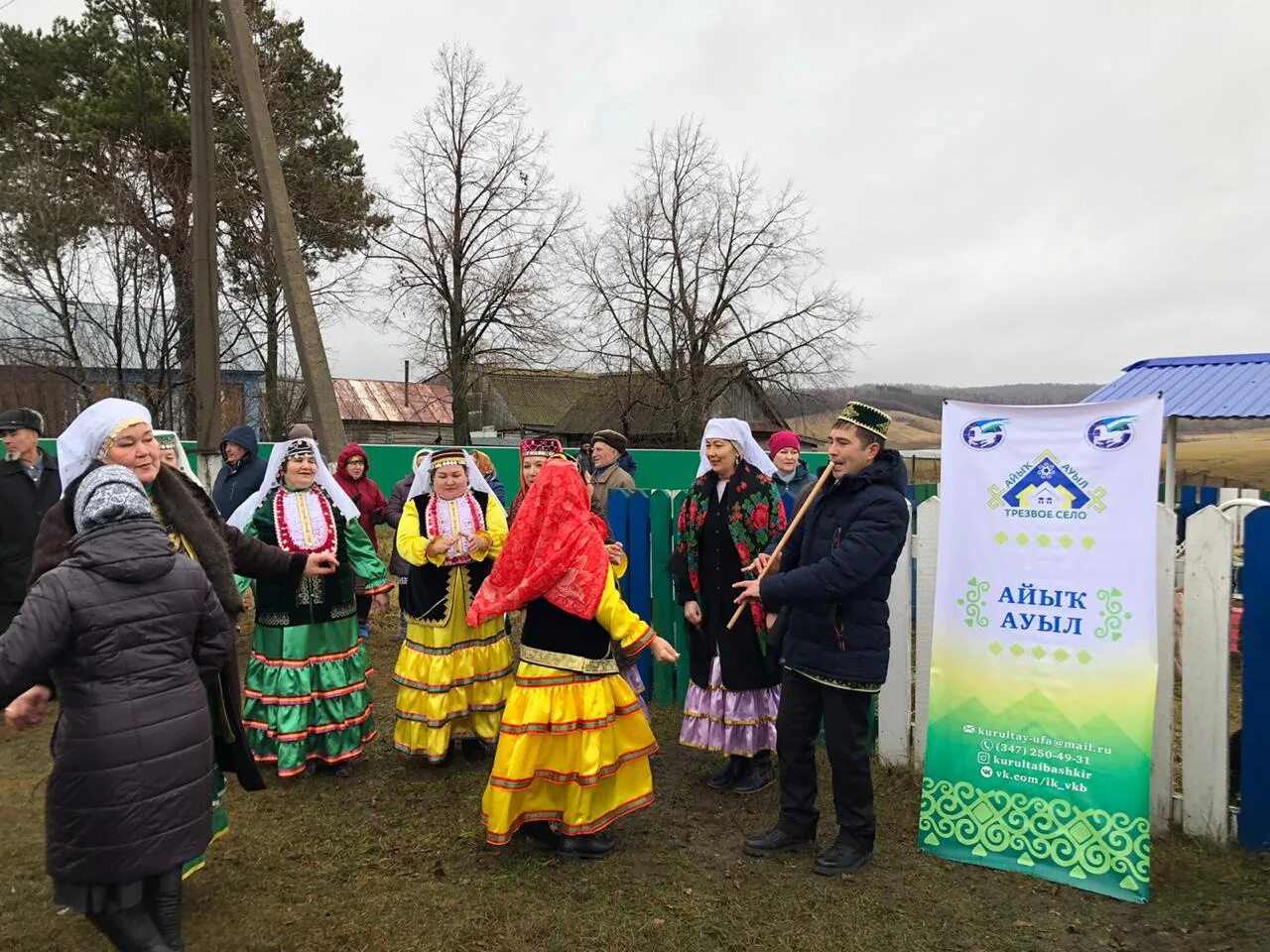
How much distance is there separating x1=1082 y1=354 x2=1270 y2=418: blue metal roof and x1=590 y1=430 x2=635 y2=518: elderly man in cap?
6405 millimetres

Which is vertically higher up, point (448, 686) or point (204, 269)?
point (204, 269)

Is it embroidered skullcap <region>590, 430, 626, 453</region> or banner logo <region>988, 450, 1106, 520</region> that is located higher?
embroidered skullcap <region>590, 430, 626, 453</region>

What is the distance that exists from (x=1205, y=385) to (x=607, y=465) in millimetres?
9187

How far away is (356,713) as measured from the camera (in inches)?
190

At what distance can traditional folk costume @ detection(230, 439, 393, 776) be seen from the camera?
4625 millimetres

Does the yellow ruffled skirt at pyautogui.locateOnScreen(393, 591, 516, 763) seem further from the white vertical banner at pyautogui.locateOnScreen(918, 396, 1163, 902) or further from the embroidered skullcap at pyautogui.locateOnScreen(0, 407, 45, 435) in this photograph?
the embroidered skullcap at pyautogui.locateOnScreen(0, 407, 45, 435)

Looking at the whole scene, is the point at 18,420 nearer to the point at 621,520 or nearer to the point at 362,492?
the point at 362,492

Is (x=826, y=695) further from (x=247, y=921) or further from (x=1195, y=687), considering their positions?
(x=247, y=921)

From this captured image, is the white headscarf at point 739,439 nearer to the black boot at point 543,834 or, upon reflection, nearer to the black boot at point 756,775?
the black boot at point 756,775

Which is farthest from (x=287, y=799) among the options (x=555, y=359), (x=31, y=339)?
(x=555, y=359)

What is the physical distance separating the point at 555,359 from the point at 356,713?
80.6 ft

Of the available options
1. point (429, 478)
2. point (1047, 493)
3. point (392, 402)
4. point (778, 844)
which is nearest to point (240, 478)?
point (429, 478)

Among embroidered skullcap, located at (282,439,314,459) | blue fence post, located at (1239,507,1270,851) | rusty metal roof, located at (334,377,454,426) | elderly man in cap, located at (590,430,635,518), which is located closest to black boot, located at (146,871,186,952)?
embroidered skullcap, located at (282,439,314,459)

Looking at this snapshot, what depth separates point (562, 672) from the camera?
361 centimetres
